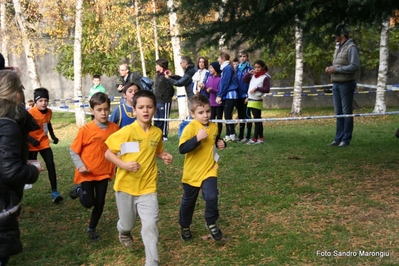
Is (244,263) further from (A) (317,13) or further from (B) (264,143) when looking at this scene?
(B) (264,143)

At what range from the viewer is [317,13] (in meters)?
7.26

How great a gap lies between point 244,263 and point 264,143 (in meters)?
7.38

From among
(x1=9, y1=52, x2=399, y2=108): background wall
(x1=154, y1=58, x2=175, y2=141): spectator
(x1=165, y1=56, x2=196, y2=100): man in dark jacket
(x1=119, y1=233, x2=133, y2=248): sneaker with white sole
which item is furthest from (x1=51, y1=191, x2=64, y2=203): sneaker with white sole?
(x1=9, y1=52, x2=399, y2=108): background wall

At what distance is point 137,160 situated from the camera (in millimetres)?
4859

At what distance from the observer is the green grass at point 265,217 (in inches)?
197

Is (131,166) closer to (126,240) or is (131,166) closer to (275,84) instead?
(126,240)

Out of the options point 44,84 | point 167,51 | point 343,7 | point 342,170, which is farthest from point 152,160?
point 44,84

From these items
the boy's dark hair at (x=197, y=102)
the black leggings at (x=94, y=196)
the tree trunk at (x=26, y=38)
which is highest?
the tree trunk at (x=26, y=38)

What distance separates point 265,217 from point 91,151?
2.14 metres

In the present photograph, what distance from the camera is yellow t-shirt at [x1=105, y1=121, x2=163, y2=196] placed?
4.84 m

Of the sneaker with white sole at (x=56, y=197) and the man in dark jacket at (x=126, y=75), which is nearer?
the sneaker with white sole at (x=56, y=197)

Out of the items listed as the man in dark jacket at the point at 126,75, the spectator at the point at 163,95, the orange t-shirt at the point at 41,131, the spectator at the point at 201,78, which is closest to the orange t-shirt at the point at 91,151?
the orange t-shirt at the point at 41,131

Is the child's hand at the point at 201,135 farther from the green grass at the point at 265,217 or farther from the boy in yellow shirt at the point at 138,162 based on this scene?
the green grass at the point at 265,217

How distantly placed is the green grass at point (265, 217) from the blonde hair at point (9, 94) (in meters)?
1.85
